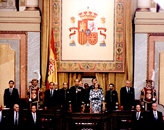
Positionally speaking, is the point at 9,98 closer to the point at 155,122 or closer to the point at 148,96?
the point at 148,96

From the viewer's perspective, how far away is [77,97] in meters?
12.1

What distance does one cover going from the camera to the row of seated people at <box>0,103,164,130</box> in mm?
11148

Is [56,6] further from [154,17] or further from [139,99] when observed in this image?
[139,99]

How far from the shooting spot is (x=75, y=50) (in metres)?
13.7

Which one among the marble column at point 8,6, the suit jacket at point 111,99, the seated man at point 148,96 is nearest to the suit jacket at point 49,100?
the suit jacket at point 111,99

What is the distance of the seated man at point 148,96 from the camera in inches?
488

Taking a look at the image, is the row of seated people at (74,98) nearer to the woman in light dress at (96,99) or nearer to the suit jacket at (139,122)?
the woman in light dress at (96,99)

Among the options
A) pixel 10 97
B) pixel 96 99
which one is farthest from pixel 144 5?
pixel 10 97

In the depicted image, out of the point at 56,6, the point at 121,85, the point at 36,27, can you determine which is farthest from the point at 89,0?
the point at 121,85

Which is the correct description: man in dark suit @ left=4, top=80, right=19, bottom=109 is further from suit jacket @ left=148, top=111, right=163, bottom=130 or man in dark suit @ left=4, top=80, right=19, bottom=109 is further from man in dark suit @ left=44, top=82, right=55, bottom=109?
suit jacket @ left=148, top=111, right=163, bottom=130

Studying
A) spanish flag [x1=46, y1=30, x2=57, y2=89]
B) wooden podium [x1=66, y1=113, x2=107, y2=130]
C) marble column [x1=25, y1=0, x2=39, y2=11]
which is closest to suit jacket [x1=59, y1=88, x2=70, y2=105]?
wooden podium [x1=66, y1=113, x2=107, y2=130]

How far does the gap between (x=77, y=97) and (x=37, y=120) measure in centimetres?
150

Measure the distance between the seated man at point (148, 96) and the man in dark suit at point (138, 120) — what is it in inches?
32.6

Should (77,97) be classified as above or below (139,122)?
above
